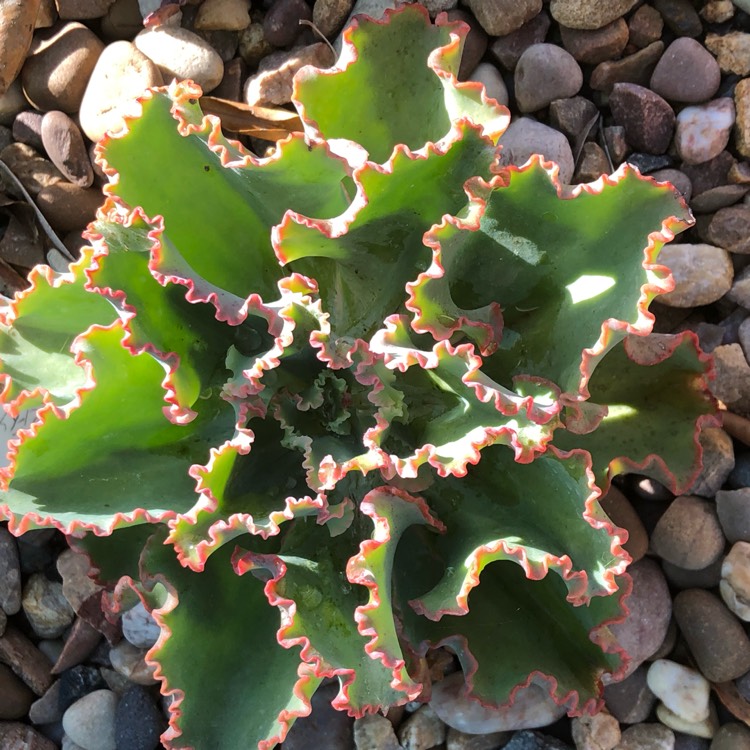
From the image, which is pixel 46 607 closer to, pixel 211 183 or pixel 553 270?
pixel 211 183

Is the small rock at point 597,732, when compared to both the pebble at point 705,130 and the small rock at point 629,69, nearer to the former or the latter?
the pebble at point 705,130

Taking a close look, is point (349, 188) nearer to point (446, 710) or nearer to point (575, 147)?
point (575, 147)

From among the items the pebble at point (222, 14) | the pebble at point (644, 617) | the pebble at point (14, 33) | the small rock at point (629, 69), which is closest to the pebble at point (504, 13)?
the small rock at point (629, 69)

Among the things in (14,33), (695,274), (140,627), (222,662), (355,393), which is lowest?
(140,627)

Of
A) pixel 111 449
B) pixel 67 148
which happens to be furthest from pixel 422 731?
pixel 67 148

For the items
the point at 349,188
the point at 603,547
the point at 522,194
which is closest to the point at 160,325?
the point at 349,188

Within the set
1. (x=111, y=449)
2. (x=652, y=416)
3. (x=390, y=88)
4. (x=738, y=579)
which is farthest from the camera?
(x=738, y=579)
